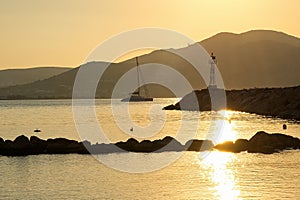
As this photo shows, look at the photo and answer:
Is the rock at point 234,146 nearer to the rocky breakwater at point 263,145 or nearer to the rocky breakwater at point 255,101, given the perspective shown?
the rocky breakwater at point 263,145

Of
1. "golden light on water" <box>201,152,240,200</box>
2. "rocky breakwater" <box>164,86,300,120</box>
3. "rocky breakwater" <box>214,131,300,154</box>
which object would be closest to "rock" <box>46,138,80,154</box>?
"golden light on water" <box>201,152,240,200</box>

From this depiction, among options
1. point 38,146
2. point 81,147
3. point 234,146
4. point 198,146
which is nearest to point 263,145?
point 234,146

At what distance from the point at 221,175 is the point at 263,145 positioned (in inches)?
528

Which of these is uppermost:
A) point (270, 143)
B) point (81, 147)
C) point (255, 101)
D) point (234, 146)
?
point (255, 101)

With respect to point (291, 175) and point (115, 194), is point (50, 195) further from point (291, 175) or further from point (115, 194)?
Answer: point (291, 175)

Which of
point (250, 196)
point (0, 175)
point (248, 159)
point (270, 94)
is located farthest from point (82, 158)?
point (270, 94)

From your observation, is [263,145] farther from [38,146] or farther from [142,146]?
[38,146]

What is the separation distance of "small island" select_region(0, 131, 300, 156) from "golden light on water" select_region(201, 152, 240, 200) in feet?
8.58

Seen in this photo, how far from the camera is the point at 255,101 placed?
131000mm

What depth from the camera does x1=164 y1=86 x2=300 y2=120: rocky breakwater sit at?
108250 millimetres

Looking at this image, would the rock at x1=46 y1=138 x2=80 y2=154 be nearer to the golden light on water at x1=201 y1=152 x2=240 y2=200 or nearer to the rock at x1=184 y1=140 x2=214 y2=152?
the rock at x1=184 y1=140 x2=214 y2=152

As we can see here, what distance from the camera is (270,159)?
4416cm

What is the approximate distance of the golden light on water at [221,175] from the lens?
104 ft

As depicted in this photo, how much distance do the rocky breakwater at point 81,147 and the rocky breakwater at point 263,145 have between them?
70.4 inches
